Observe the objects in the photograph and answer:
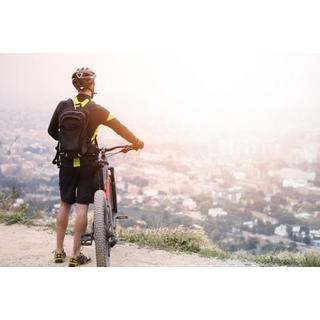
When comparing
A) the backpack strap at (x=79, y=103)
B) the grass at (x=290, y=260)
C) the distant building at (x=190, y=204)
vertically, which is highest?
the backpack strap at (x=79, y=103)

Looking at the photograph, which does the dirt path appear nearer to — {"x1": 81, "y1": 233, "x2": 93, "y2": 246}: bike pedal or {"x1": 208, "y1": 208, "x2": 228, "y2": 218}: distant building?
{"x1": 81, "y1": 233, "x2": 93, "y2": 246}: bike pedal

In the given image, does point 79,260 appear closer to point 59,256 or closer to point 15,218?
point 59,256

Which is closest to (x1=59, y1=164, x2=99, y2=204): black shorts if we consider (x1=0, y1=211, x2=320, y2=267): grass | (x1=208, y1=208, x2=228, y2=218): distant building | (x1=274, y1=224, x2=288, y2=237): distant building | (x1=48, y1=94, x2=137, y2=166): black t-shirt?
(x1=48, y1=94, x2=137, y2=166): black t-shirt

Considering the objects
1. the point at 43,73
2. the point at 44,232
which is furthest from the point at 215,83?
the point at 44,232

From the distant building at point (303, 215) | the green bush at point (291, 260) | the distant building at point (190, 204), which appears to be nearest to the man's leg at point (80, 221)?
the distant building at point (190, 204)

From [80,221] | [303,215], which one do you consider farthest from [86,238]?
[303,215]

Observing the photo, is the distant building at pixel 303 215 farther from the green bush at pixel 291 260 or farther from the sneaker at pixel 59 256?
the sneaker at pixel 59 256
